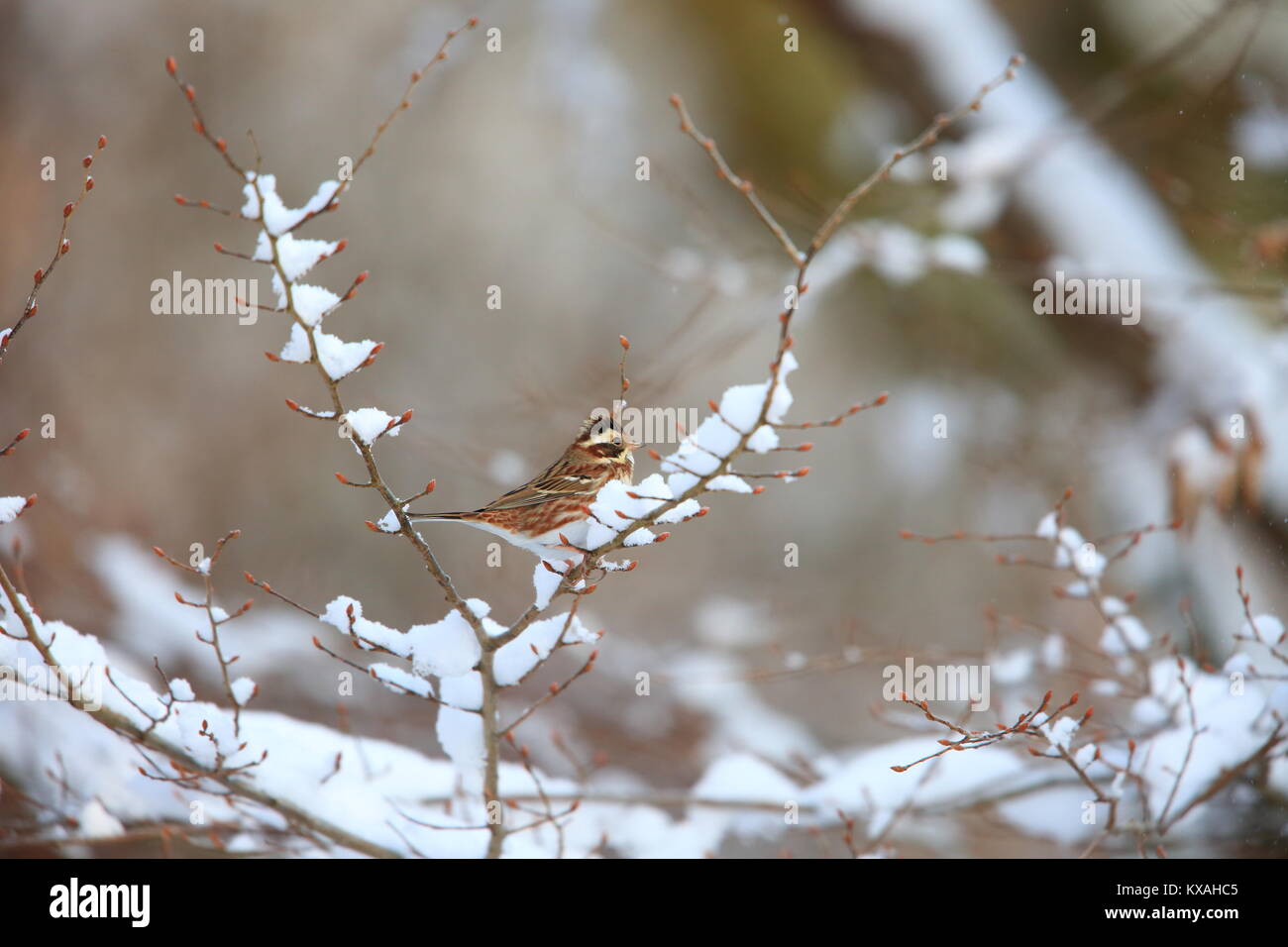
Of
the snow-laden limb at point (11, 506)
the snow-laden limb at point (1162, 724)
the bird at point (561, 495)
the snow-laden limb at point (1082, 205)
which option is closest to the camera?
the snow-laden limb at point (11, 506)

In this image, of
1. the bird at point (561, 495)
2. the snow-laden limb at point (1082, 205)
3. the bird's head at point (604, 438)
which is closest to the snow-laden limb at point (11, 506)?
the bird at point (561, 495)

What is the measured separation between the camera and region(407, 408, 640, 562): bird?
6.59 feet

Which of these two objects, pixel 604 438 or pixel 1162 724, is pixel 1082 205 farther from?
pixel 604 438

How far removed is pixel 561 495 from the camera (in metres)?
2.03

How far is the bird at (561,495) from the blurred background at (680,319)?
1462 millimetres

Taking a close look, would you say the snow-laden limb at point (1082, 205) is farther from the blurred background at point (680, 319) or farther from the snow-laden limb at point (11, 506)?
the snow-laden limb at point (11, 506)

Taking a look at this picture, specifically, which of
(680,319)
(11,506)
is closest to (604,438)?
(11,506)

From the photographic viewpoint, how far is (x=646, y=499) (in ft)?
5.40

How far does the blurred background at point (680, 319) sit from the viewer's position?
4.19m

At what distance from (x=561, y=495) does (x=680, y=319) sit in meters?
3.60

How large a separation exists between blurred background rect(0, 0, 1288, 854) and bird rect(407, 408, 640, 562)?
4.80 feet

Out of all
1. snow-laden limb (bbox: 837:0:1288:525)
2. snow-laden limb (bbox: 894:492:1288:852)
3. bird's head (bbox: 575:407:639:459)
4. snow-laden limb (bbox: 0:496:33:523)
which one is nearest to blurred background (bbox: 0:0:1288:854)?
snow-laden limb (bbox: 837:0:1288:525)
